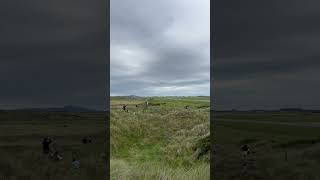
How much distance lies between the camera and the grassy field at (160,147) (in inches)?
750

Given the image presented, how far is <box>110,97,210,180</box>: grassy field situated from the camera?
19.1 meters

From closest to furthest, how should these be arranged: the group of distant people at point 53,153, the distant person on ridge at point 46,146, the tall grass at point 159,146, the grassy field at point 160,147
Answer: the group of distant people at point 53,153, the grassy field at point 160,147, the tall grass at point 159,146, the distant person on ridge at point 46,146

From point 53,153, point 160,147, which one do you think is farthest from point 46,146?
point 160,147

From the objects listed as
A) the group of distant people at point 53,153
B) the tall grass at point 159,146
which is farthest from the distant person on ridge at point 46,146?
the tall grass at point 159,146

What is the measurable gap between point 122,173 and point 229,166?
5681 millimetres

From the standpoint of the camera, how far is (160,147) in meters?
35.7

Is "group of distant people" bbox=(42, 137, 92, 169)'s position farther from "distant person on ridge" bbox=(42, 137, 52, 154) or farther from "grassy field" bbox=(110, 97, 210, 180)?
"grassy field" bbox=(110, 97, 210, 180)

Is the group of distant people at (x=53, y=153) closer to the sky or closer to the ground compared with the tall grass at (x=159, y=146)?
closer to the sky

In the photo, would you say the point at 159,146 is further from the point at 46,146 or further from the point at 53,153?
the point at 53,153

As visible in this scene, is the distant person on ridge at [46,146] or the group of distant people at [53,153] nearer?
the group of distant people at [53,153]

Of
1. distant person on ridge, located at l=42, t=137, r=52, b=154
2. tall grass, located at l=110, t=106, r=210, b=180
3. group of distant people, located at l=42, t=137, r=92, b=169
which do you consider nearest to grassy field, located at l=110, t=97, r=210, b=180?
tall grass, located at l=110, t=106, r=210, b=180

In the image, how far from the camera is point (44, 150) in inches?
872

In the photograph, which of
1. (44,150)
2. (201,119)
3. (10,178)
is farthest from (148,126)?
(10,178)

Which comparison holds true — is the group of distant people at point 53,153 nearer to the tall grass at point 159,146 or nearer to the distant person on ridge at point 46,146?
the distant person on ridge at point 46,146
